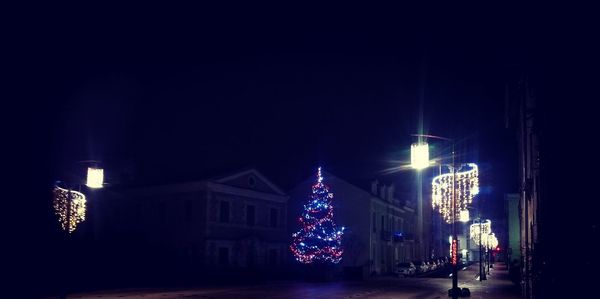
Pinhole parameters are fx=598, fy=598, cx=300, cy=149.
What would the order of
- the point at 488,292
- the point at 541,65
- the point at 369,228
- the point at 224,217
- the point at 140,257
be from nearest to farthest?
the point at 541,65 < the point at 488,292 < the point at 140,257 < the point at 224,217 < the point at 369,228

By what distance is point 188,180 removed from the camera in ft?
151

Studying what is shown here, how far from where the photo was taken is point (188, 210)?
46.3 metres

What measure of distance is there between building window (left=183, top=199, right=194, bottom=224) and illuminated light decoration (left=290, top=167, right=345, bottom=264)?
945 cm

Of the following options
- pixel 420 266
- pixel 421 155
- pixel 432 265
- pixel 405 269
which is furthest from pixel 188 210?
pixel 432 265

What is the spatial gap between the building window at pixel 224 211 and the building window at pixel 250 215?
2.61 meters

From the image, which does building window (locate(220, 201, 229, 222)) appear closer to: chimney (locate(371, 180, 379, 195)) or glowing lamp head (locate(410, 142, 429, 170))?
chimney (locate(371, 180, 379, 195))

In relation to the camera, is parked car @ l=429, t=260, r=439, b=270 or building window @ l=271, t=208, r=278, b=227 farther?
parked car @ l=429, t=260, r=439, b=270

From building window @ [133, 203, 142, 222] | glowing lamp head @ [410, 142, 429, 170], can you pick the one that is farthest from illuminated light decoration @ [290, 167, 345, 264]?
glowing lamp head @ [410, 142, 429, 170]

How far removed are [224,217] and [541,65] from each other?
3369cm

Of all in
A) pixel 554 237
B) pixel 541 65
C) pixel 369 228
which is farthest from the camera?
pixel 369 228

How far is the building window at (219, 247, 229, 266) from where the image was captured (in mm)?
45969

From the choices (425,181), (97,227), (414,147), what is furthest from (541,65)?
(425,181)

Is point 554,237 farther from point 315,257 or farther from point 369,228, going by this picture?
point 369,228

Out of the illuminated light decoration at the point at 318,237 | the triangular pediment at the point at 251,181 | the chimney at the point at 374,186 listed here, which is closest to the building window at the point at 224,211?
the triangular pediment at the point at 251,181
